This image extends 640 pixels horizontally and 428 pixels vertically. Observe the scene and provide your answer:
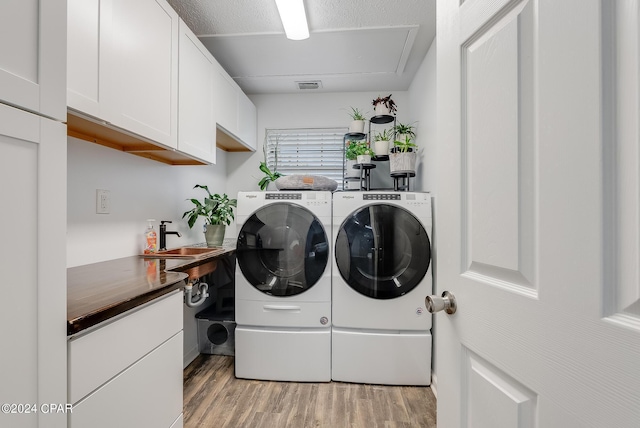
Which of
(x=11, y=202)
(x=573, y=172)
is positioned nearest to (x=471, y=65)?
(x=573, y=172)

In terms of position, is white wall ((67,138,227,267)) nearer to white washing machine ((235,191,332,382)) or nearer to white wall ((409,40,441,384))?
white washing machine ((235,191,332,382))

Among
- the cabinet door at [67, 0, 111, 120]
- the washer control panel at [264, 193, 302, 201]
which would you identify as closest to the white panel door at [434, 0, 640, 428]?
the cabinet door at [67, 0, 111, 120]

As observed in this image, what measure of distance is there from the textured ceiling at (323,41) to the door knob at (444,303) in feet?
5.67

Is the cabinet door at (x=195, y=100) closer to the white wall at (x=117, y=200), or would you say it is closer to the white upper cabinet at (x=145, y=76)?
the white upper cabinet at (x=145, y=76)

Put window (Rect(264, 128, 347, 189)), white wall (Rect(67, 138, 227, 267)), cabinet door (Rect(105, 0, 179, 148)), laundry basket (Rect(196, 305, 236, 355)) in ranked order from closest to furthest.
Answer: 1. cabinet door (Rect(105, 0, 179, 148))
2. white wall (Rect(67, 138, 227, 267))
3. laundry basket (Rect(196, 305, 236, 355))
4. window (Rect(264, 128, 347, 189))

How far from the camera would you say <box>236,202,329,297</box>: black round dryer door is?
2.04m

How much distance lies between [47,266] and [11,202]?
0.14 metres

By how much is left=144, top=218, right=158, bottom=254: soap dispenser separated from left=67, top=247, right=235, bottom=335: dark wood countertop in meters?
0.13

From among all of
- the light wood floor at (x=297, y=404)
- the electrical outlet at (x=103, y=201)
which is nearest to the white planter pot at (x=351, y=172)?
the light wood floor at (x=297, y=404)

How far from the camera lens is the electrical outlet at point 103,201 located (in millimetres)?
1519

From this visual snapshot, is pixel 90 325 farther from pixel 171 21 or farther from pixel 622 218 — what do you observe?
pixel 171 21

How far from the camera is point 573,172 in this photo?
44 centimetres

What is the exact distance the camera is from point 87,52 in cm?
108

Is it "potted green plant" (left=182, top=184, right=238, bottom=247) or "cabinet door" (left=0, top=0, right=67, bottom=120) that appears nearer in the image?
"cabinet door" (left=0, top=0, right=67, bottom=120)
